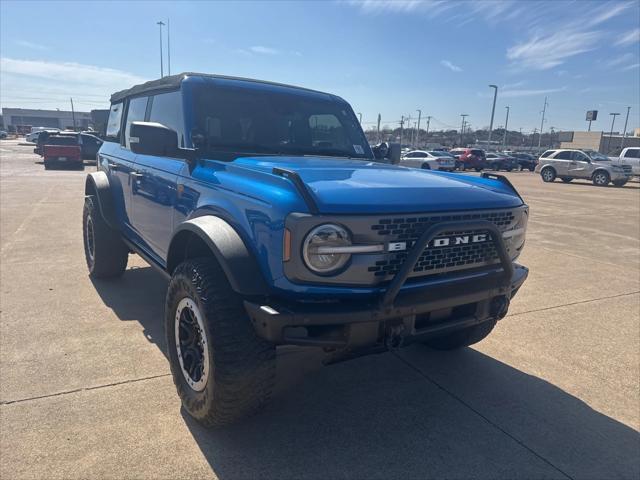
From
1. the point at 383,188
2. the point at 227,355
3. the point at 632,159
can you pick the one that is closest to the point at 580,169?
the point at 632,159

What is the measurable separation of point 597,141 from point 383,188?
90.1 metres

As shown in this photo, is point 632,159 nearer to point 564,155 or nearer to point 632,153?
point 632,153

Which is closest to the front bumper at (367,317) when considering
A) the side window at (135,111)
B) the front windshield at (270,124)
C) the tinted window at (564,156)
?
the front windshield at (270,124)

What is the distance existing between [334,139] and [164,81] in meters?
1.50

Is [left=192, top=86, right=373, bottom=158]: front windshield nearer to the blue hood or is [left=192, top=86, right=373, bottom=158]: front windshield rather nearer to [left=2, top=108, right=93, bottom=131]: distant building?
the blue hood

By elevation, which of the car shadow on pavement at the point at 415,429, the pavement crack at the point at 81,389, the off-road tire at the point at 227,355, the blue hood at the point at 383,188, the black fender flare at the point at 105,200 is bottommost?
the pavement crack at the point at 81,389

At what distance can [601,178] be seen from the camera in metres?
22.9

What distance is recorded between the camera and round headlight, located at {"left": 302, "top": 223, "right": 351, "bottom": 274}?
7.04 ft

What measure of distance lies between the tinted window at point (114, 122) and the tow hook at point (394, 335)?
13.3 ft

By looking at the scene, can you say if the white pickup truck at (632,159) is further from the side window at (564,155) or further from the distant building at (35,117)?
the distant building at (35,117)

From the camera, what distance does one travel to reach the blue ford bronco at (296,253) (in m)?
2.17

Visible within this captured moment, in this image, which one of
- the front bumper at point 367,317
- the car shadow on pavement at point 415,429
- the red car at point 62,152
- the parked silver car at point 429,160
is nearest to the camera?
the front bumper at point 367,317

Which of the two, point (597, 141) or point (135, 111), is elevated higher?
point (597, 141)

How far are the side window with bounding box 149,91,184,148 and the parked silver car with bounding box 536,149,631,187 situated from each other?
24124mm
